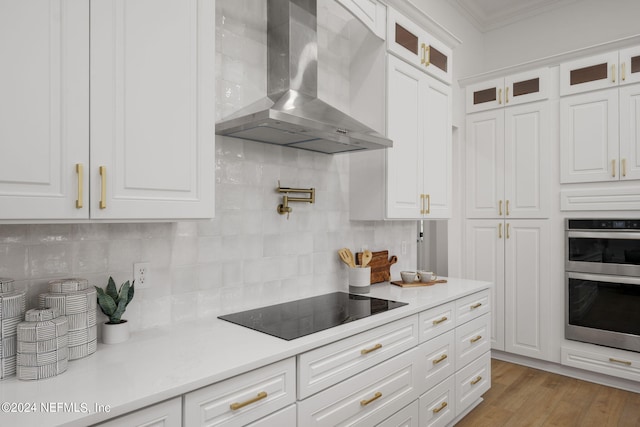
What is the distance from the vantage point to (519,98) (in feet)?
11.8

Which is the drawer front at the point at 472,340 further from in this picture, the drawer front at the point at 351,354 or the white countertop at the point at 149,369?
the white countertop at the point at 149,369

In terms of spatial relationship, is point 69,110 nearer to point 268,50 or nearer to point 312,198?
point 268,50

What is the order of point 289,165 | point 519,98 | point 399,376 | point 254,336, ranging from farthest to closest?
point 519,98 < point 289,165 < point 399,376 < point 254,336

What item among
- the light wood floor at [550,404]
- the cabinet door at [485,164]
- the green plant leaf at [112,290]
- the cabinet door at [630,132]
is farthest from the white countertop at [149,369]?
the cabinet door at [630,132]

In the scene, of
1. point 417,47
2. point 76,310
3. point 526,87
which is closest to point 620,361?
point 526,87

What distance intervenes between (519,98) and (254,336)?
10.7ft

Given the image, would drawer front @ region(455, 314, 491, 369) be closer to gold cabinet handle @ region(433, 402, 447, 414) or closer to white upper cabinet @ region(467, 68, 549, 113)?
gold cabinet handle @ region(433, 402, 447, 414)

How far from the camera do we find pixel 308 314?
1982mm

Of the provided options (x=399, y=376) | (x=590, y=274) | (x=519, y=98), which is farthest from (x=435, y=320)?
(x=519, y=98)

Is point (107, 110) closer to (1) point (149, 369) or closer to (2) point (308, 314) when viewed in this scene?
(1) point (149, 369)

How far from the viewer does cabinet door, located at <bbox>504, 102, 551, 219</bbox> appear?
346 centimetres

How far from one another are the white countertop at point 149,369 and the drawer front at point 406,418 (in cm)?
52

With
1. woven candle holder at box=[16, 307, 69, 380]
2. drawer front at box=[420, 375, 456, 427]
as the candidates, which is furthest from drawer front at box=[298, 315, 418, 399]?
woven candle holder at box=[16, 307, 69, 380]

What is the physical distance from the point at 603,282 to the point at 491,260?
2.91ft
